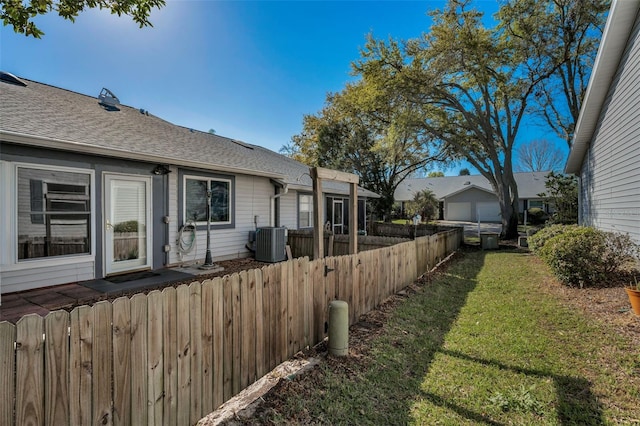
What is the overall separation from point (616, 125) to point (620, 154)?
88cm

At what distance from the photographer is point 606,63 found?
8312 millimetres

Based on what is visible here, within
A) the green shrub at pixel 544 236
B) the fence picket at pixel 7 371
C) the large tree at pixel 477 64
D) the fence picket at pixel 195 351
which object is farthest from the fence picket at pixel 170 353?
the large tree at pixel 477 64

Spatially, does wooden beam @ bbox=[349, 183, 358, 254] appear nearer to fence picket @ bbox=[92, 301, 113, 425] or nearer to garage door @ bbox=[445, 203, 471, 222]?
fence picket @ bbox=[92, 301, 113, 425]

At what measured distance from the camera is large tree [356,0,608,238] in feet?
50.4

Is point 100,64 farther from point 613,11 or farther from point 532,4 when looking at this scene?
point 532,4

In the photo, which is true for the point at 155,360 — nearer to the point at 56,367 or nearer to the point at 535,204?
the point at 56,367

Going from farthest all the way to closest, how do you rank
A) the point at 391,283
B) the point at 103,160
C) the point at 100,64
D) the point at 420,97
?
the point at 420,97 < the point at 100,64 < the point at 103,160 < the point at 391,283

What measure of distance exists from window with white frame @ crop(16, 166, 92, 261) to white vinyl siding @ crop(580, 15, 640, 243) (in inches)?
469

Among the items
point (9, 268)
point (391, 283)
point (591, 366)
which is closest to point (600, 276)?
point (591, 366)

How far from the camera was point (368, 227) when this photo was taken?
19.8m

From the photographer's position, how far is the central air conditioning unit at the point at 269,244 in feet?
31.5

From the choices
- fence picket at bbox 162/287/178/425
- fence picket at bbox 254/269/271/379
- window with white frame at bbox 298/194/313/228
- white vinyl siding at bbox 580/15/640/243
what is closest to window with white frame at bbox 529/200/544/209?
white vinyl siding at bbox 580/15/640/243

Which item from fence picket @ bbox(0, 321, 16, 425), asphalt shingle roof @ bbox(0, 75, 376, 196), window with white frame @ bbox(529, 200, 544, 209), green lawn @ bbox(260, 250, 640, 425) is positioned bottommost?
green lawn @ bbox(260, 250, 640, 425)

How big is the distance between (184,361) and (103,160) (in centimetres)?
601
